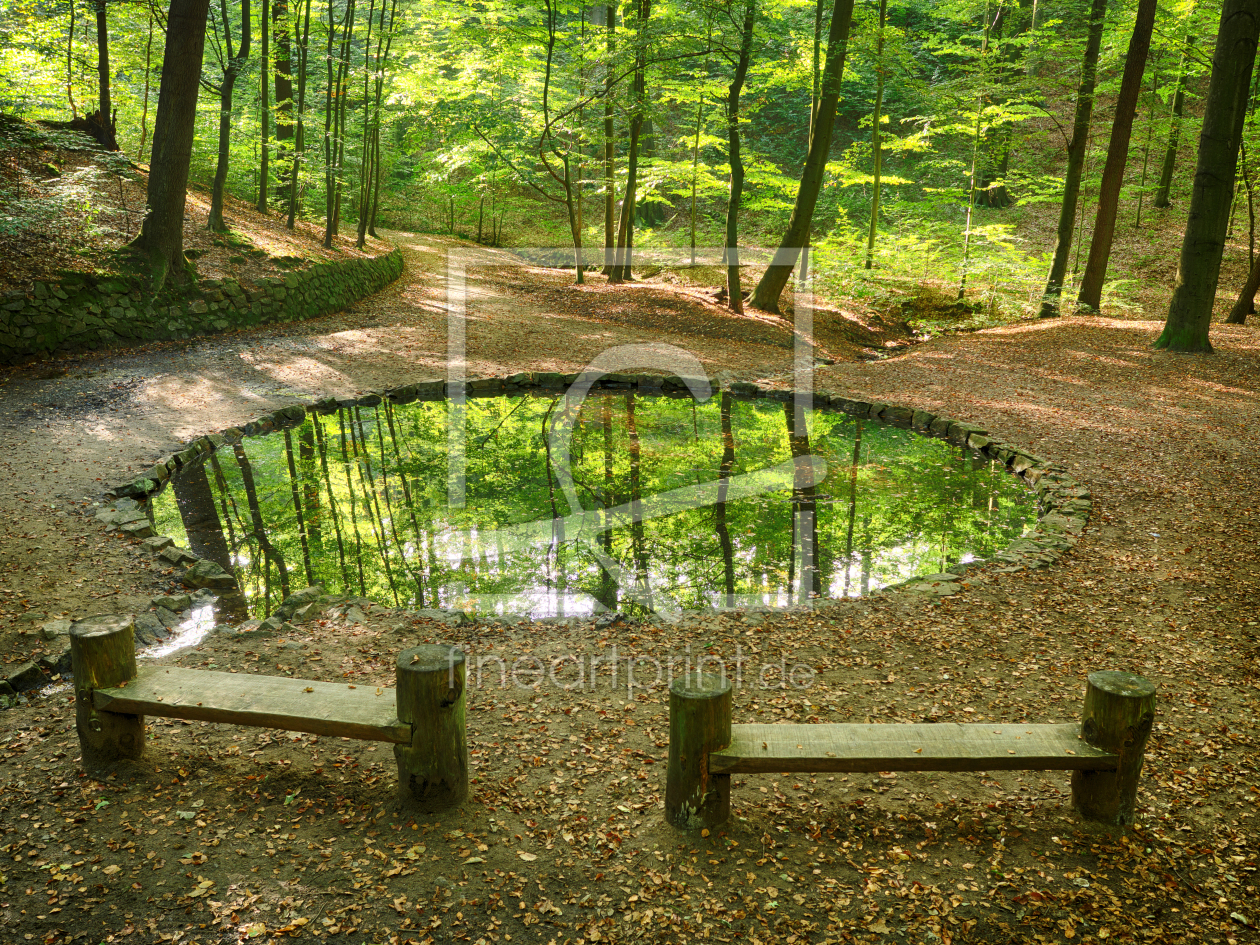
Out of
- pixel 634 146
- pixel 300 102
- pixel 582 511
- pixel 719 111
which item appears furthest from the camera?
pixel 634 146

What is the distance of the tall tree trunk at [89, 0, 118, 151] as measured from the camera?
→ 12.9m

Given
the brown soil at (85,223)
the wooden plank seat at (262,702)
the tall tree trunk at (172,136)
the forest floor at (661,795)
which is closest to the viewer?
the forest floor at (661,795)

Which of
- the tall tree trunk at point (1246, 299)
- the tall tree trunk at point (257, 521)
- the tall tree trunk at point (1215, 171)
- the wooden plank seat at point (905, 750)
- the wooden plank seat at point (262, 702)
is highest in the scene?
the tall tree trunk at point (1215, 171)

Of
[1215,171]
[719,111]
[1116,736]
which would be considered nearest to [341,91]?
[719,111]

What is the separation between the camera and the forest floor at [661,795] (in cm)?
268

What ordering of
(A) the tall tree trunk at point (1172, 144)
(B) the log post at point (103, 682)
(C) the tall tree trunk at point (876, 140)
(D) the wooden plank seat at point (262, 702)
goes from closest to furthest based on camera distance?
(D) the wooden plank seat at point (262, 702), (B) the log post at point (103, 682), (C) the tall tree trunk at point (876, 140), (A) the tall tree trunk at point (1172, 144)

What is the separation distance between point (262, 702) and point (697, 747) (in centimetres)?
178

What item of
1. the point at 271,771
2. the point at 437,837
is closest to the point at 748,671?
Answer: the point at 437,837

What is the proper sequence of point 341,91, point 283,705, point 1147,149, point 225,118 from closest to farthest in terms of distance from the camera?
point 283,705 → point 225,118 → point 341,91 → point 1147,149

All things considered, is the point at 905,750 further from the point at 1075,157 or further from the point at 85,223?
the point at 1075,157

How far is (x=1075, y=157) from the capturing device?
15.2 m

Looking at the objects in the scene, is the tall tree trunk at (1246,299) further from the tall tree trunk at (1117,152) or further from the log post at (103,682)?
the log post at (103,682)

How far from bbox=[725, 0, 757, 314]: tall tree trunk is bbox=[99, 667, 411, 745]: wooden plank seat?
13.6 m

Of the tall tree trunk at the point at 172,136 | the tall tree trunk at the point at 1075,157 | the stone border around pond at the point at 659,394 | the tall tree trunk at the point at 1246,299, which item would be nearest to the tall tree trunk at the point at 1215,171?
the tall tree trunk at the point at 1246,299
